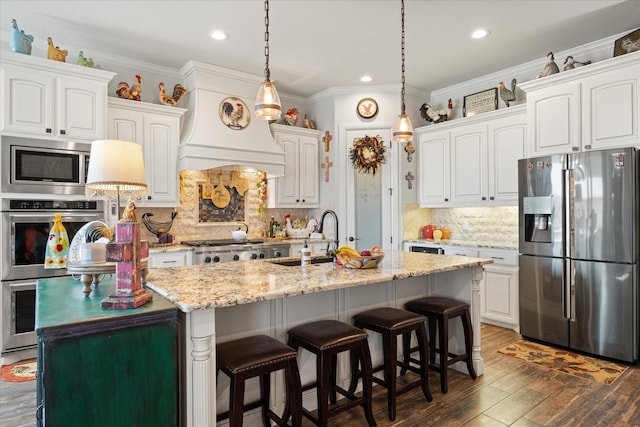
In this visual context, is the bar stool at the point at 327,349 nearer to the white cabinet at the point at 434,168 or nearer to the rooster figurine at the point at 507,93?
the white cabinet at the point at 434,168

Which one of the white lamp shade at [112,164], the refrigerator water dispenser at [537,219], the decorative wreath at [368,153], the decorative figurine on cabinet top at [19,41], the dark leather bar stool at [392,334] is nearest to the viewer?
the white lamp shade at [112,164]

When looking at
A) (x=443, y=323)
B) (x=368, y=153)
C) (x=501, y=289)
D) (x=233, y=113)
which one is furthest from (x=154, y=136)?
(x=501, y=289)

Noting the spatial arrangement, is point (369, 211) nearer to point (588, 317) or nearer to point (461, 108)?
point (461, 108)

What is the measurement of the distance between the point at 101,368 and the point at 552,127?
13.6 feet

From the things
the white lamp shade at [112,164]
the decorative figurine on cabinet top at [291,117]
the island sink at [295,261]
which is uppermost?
the decorative figurine on cabinet top at [291,117]

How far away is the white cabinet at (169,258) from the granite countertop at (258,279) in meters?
1.50

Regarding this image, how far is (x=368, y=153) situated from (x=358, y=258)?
2.95 m

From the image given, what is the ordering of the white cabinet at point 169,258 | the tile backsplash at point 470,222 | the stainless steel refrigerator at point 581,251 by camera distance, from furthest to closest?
the tile backsplash at point 470,222, the white cabinet at point 169,258, the stainless steel refrigerator at point 581,251

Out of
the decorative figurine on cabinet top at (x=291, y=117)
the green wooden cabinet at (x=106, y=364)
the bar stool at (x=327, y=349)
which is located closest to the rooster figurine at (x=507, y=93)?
the decorative figurine on cabinet top at (x=291, y=117)

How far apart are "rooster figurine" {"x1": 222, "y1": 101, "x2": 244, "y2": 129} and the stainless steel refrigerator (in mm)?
3241

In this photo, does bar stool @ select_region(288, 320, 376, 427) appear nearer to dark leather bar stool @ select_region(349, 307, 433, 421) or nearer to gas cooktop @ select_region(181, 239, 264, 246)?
dark leather bar stool @ select_region(349, 307, 433, 421)

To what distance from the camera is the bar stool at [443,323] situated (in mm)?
2734

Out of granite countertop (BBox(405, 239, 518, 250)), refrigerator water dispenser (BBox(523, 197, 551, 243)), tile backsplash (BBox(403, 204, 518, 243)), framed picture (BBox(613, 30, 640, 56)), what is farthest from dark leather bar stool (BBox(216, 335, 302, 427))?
framed picture (BBox(613, 30, 640, 56))

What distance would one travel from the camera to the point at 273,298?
1.83 meters
